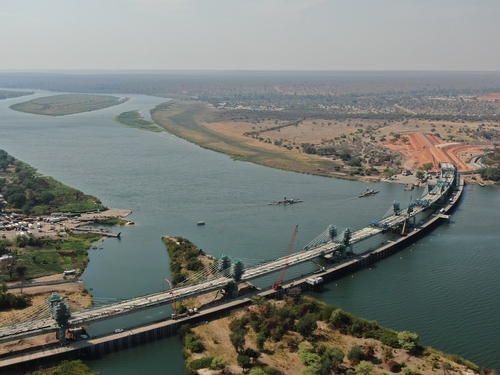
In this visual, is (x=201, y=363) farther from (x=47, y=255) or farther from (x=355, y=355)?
(x=47, y=255)

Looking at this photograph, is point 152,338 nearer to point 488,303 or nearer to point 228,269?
point 228,269

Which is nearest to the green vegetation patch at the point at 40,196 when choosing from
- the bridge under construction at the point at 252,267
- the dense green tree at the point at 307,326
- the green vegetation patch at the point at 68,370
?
the bridge under construction at the point at 252,267

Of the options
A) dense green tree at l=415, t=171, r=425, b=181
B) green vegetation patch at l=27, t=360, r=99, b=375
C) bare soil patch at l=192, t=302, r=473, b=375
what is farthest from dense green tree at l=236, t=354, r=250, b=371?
dense green tree at l=415, t=171, r=425, b=181

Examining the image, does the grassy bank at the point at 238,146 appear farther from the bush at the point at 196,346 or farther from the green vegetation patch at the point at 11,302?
the green vegetation patch at the point at 11,302

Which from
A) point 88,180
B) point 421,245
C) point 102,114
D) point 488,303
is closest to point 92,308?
point 488,303

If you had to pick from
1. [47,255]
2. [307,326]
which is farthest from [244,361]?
[47,255]
